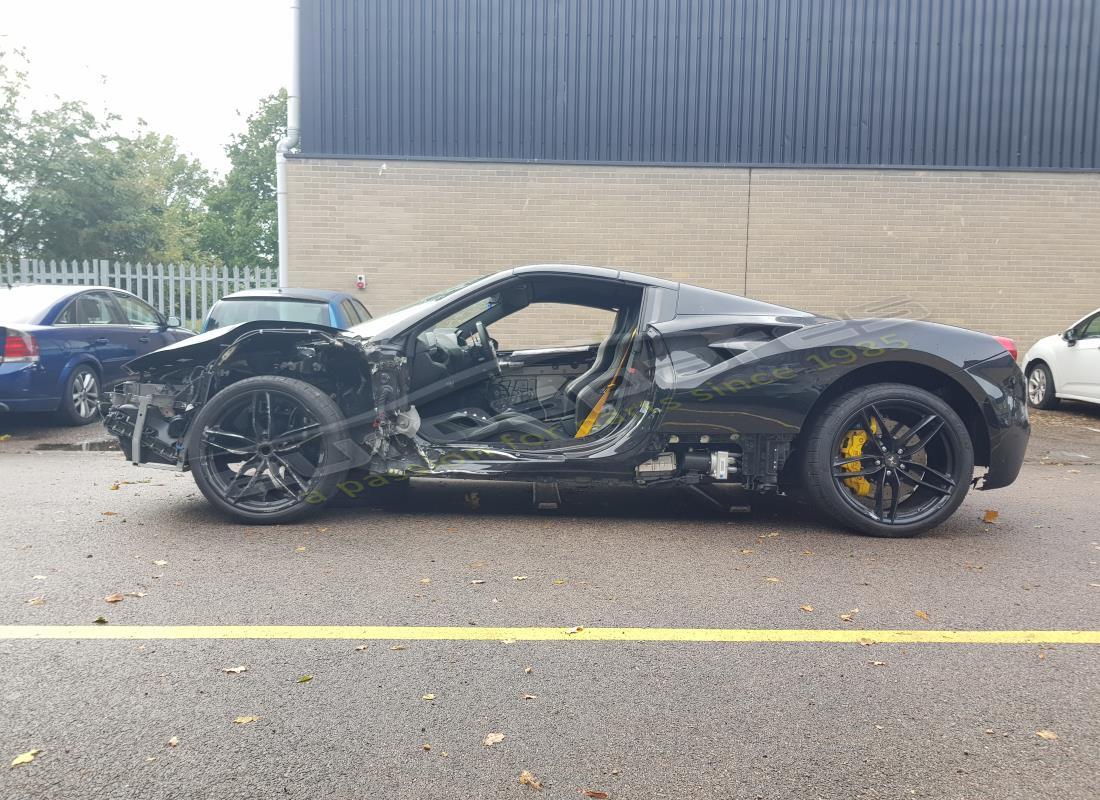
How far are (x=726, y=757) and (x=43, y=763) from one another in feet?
6.27

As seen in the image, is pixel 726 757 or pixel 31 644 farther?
pixel 31 644

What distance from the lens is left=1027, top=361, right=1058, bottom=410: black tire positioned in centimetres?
1109

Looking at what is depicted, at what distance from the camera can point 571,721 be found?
9.03ft

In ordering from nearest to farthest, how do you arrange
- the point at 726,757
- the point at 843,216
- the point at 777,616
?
the point at 726,757, the point at 777,616, the point at 843,216

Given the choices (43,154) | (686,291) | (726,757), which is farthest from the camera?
(43,154)

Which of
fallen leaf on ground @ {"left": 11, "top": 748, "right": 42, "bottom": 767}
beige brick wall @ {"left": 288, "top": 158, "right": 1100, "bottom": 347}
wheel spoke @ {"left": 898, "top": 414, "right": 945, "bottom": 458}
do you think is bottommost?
fallen leaf on ground @ {"left": 11, "top": 748, "right": 42, "bottom": 767}

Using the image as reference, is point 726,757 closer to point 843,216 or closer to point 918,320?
point 918,320

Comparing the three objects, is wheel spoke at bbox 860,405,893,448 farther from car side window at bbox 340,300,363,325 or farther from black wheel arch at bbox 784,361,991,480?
car side window at bbox 340,300,363,325

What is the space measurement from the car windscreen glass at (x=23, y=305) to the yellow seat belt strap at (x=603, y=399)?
589 centimetres

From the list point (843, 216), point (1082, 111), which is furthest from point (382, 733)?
point (1082, 111)

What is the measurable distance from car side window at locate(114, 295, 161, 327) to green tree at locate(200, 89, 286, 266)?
44477 mm

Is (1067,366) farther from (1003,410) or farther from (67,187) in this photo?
(67,187)

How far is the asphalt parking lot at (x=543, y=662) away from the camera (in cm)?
246

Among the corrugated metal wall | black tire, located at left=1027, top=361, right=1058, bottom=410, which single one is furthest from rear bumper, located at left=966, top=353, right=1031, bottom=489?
the corrugated metal wall
